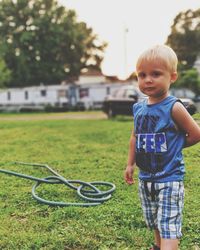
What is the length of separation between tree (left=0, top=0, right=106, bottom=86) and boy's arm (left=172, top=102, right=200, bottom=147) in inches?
1805

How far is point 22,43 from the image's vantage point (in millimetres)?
48188

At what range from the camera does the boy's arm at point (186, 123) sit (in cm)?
255

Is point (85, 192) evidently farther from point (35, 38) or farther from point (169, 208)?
point (35, 38)

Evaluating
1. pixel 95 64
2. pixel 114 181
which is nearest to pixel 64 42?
pixel 95 64

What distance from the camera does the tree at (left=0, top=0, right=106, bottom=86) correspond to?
158 feet

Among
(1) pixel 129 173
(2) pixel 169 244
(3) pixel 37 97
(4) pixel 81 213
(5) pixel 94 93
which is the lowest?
(3) pixel 37 97

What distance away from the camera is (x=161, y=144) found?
2.59 metres

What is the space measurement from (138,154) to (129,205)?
5.68ft

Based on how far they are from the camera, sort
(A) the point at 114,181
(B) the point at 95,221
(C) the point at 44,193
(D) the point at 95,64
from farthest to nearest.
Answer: (D) the point at 95,64 < (A) the point at 114,181 < (C) the point at 44,193 < (B) the point at 95,221

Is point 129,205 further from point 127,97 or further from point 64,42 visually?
point 64,42

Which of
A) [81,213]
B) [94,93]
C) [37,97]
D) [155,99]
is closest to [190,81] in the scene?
[94,93]

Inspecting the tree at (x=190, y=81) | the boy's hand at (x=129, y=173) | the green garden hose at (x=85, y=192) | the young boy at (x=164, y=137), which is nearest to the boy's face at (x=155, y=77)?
the young boy at (x=164, y=137)

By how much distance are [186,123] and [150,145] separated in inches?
9.3

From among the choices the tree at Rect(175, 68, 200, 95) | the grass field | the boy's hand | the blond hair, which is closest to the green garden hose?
the grass field
